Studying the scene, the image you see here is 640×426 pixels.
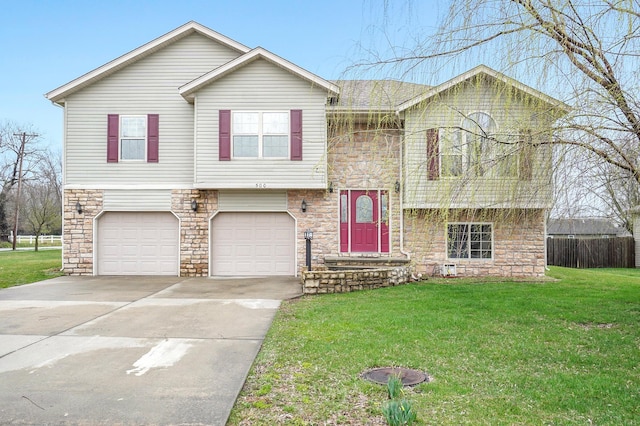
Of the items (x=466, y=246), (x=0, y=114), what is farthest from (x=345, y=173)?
(x=0, y=114)

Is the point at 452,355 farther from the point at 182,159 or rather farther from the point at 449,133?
the point at 182,159

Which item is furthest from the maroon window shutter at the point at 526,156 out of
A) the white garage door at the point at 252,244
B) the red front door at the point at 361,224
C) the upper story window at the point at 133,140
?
the upper story window at the point at 133,140

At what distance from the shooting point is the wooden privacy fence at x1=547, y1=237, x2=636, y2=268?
22.5 m

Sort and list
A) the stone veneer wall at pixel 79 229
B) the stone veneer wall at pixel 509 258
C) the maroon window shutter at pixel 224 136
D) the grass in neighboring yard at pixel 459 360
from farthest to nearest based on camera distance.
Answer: the stone veneer wall at pixel 79 229
the stone veneer wall at pixel 509 258
the maroon window shutter at pixel 224 136
the grass in neighboring yard at pixel 459 360

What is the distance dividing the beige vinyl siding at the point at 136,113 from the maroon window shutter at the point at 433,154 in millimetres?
10201

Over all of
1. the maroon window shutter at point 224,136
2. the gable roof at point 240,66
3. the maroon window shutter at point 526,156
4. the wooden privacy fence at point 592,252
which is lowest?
the wooden privacy fence at point 592,252

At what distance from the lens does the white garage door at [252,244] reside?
13469 mm

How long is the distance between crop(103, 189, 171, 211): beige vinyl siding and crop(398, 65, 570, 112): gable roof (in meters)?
10.5

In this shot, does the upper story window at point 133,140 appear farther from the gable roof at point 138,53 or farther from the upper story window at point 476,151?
the upper story window at point 476,151

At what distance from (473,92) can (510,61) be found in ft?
2.10

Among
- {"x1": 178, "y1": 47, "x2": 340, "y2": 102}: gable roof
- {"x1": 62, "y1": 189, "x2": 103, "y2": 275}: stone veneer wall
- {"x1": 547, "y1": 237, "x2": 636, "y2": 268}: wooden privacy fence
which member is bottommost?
{"x1": 547, "y1": 237, "x2": 636, "y2": 268}: wooden privacy fence

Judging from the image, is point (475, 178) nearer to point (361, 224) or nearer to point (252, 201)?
point (361, 224)

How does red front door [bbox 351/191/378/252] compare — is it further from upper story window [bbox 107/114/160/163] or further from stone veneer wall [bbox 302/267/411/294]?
upper story window [bbox 107/114/160/163]

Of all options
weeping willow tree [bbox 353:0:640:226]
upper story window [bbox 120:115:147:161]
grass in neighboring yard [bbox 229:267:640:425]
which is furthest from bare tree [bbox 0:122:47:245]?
weeping willow tree [bbox 353:0:640:226]
